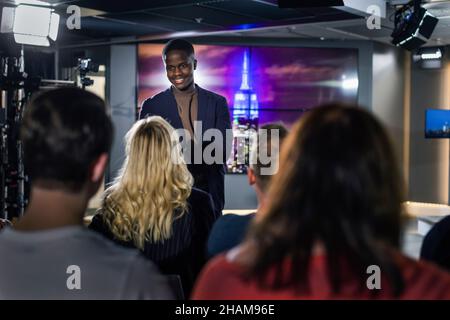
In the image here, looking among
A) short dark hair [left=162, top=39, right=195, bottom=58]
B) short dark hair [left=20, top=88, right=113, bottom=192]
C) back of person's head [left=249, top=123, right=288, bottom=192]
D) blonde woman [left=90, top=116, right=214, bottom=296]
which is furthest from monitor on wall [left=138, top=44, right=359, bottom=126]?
short dark hair [left=20, top=88, right=113, bottom=192]

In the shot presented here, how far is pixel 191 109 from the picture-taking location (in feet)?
9.89

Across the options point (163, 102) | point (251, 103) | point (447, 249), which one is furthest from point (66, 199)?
point (251, 103)

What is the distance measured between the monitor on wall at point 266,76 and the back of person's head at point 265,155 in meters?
6.46

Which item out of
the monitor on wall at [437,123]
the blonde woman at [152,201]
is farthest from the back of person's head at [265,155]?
the monitor on wall at [437,123]

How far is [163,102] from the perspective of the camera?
2992 mm

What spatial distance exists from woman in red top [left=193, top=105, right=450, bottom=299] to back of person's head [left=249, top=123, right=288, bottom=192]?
0.81 m

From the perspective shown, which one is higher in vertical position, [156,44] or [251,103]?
[156,44]

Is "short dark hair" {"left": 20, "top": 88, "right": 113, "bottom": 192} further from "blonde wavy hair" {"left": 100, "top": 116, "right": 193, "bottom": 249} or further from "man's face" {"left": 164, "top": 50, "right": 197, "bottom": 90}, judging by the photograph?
"man's face" {"left": 164, "top": 50, "right": 197, "bottom": 90}

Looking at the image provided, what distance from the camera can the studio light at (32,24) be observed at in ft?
16.5

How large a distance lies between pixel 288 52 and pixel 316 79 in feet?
1.76

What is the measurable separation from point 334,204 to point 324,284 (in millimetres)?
115
